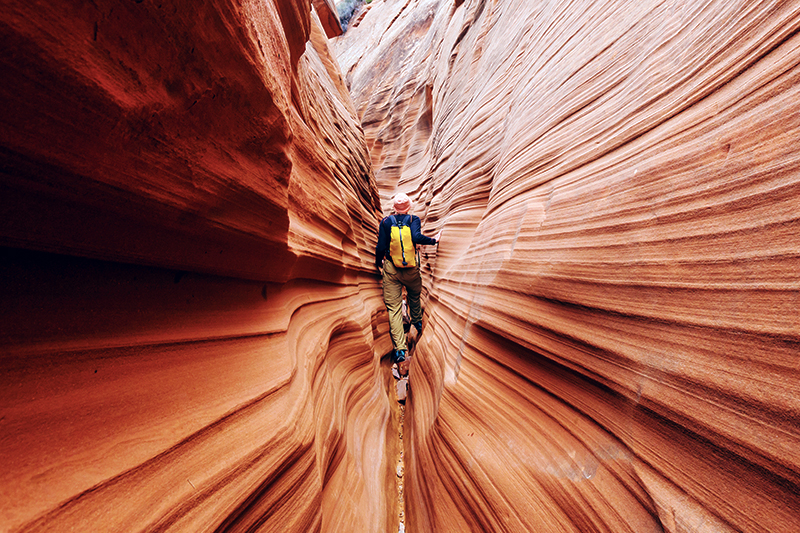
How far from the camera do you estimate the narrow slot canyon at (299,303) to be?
1.99 feet

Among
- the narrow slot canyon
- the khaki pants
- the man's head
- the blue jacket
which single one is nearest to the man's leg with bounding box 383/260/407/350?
the khaki pants

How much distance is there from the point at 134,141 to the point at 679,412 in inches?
67.1

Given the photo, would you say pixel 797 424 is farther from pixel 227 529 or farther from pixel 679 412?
pixel 227 529

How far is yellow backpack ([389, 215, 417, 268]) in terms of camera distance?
12.0 feet

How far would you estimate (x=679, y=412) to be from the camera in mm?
805

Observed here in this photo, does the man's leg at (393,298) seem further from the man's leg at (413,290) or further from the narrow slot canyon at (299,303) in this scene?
the narrow slot canyon at (299,303)

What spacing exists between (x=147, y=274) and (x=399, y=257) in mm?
2941

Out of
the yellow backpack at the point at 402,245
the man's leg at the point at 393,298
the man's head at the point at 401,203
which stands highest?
the man's head at the point at 401,203

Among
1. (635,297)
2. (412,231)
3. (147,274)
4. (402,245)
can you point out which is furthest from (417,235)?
(147,274)

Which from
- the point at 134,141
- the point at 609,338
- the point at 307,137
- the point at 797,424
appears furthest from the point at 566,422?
the point at 307,137

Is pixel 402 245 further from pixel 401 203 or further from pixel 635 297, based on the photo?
pixel 635 297

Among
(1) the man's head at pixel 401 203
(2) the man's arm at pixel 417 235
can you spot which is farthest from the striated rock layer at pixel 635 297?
(1) the man's head at pixel 401 203

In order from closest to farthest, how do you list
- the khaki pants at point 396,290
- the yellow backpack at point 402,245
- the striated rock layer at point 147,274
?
the striated rock layer at point 147,274, the yellow backpack at point 402,245, the khaki pants at point 396,290

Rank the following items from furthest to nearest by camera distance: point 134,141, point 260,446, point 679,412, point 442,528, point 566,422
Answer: point 442,528 < point 566,422 < point 260,446 < point 679,412 < point 134,141
